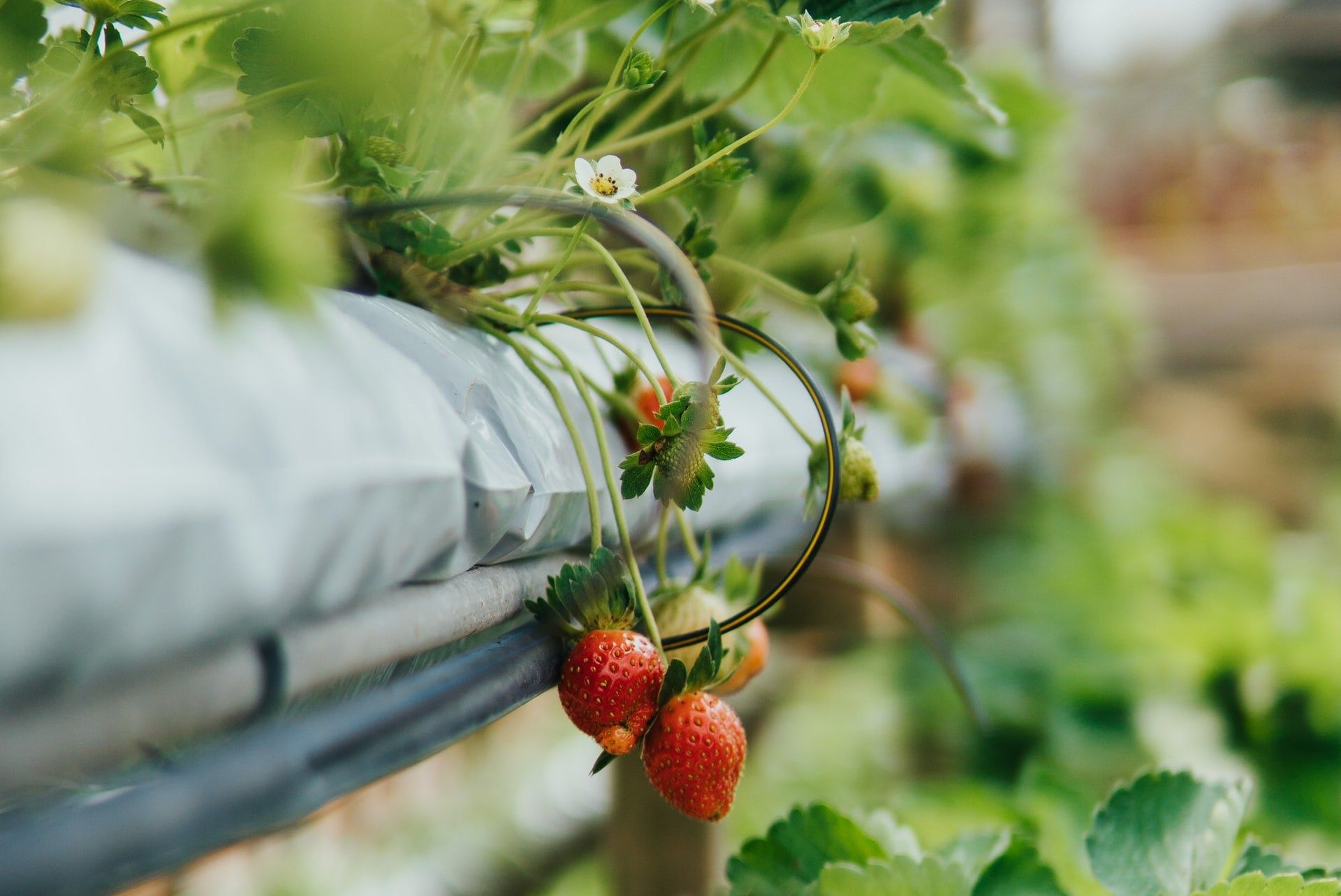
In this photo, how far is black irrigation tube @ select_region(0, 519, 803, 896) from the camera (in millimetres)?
149

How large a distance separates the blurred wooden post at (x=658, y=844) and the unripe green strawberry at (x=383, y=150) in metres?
0.64

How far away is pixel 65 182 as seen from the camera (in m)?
0.20

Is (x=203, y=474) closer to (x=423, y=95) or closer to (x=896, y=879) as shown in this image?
(x=423, y=95)

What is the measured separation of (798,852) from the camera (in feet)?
1.42

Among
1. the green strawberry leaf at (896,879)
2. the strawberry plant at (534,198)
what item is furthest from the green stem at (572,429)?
the green strawberry leaf at (896,879)

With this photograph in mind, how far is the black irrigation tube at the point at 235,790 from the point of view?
149 mm

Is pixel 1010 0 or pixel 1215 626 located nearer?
pixel 1215 626

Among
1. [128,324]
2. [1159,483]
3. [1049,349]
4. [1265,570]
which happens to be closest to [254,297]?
[128,324]

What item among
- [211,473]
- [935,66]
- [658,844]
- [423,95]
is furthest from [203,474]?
[658,844]

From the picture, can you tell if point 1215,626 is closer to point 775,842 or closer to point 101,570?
point 775,842

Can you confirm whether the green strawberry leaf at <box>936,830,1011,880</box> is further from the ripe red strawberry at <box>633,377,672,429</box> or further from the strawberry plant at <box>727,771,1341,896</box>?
the ripe red strawberry at <box>633,377,672,429</box>

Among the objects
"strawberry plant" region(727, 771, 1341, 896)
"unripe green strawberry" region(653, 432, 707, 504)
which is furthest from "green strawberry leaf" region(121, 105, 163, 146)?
"strawberry plant" region(727, 771, 1341, 896)

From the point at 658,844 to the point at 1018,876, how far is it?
0.50 m

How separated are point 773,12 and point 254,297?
26 centimetres
